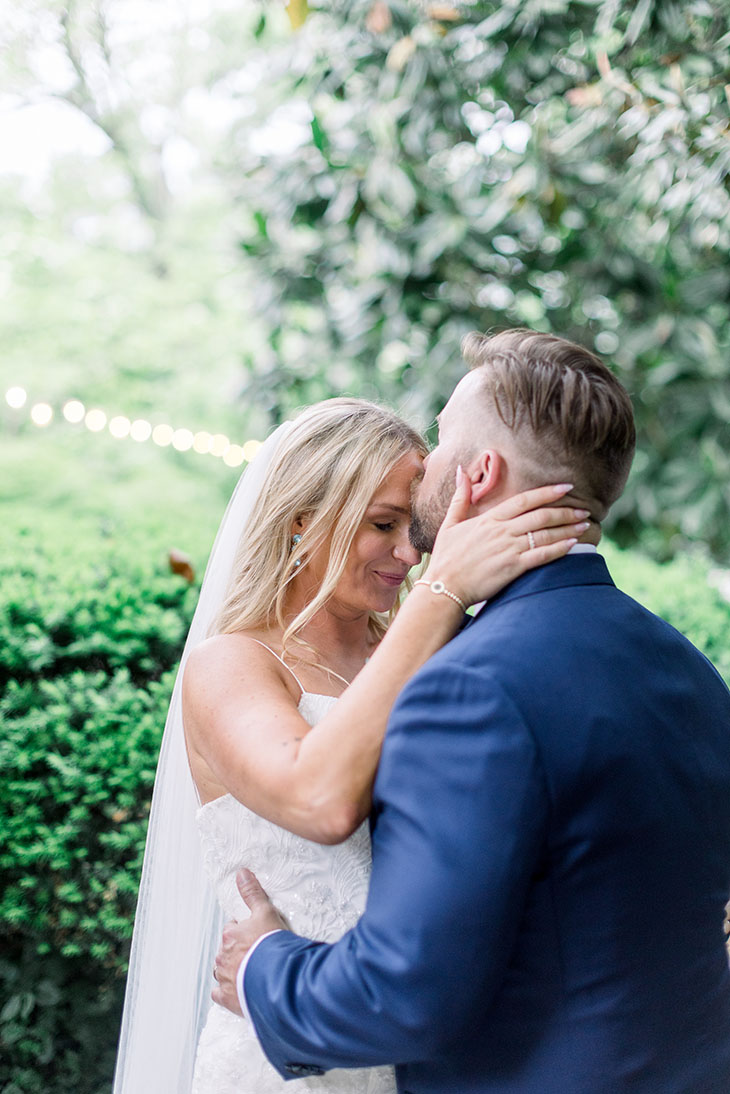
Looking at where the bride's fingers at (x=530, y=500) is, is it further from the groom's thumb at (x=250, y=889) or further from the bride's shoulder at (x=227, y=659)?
the groom's thumb at (x=250, y=889)

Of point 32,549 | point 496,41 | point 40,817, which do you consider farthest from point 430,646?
point 496,41

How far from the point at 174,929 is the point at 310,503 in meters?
1.13

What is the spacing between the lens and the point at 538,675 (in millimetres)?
1474

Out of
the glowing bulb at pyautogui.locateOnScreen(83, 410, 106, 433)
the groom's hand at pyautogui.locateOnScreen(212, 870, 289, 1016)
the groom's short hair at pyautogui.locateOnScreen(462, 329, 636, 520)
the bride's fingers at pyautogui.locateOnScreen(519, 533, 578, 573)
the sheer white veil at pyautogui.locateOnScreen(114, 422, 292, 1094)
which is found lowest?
the sheer white veil at pyautogui.locateOnScreen(114, 422, 292, 1094)

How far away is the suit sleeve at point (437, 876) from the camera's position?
1.37 metres

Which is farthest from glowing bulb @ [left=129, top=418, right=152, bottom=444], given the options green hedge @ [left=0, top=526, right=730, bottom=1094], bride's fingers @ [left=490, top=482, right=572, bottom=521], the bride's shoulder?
A: bride's fingers @ [left=490, top=482, right=572, bottom=521]

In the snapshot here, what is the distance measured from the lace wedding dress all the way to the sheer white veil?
14.8 inches

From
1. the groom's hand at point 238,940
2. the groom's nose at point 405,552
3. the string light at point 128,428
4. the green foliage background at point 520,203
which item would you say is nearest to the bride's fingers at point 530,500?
the groom's nose at point 405,552

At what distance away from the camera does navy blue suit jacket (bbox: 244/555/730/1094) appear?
1383 millimetres

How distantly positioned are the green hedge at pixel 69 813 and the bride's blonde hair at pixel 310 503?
0.85 metres

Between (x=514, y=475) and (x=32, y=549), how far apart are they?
7.82ft

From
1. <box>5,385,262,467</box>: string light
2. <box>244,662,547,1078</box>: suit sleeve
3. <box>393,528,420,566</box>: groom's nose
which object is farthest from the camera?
<box>5,385,262,467</box>: string light

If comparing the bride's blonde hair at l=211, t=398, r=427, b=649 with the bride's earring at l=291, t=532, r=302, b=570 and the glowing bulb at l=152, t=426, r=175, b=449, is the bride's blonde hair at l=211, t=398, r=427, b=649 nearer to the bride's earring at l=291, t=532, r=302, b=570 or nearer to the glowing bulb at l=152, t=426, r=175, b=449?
the bride's earring at l=291, t=532, r=302, b=570

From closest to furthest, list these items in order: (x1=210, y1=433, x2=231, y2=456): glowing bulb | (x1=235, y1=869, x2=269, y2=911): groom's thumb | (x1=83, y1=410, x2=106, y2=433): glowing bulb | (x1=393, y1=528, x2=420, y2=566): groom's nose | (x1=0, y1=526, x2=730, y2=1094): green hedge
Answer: (x1=235, y1=869, x2=269, y2=911): groom's thumb < (x1=393, y1=528, x2=420, y2=566): groom's nose < (x1=0, y1=526, x2=730, y2=1094): green hedge < (x1=83, y1=410, x2=106, y2=433): glowing bulb < (x1=210, y1=433, x2=231, y2=456): glowing bulb
